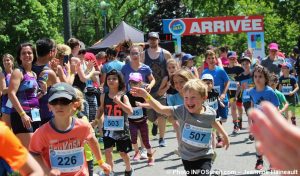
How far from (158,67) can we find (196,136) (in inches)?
154

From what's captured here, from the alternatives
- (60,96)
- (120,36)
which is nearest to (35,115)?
(60,96)

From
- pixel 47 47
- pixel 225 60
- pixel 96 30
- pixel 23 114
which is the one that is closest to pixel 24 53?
pixel 47 47

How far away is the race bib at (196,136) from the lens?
16.7ft

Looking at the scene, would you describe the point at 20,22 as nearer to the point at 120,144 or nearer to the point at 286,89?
the point at 286,89

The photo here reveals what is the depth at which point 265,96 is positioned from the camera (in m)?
7.04

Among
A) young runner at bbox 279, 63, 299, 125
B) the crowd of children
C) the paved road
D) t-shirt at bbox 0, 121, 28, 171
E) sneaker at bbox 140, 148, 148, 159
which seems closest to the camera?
t-shirt at bbox 0, 121, 28, 171

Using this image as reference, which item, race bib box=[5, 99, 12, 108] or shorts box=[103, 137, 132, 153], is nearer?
race bib box=[5, 99, 12, 108]

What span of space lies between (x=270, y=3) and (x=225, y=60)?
30.8ft

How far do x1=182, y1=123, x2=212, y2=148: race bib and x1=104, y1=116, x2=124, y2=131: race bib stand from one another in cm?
175

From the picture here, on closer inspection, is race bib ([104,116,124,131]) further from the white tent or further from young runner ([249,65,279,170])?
the white tent

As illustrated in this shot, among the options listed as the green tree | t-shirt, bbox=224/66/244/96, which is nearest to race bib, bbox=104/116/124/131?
t-shirt, bbox=224/66/244/96

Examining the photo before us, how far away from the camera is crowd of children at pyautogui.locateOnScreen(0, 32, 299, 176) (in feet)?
13.8

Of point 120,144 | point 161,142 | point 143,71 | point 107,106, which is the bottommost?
point 161,142

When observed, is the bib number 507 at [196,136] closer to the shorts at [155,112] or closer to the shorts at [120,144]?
the shorts at [120,144]
